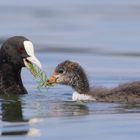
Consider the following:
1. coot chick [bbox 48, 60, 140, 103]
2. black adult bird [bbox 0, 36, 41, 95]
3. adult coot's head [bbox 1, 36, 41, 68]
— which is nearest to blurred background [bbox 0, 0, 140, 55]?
black adult bird [bbox 0, 36, 41, 95]

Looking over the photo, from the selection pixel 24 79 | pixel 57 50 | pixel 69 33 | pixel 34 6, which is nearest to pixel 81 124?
pixel 24 79

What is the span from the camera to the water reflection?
15672mm

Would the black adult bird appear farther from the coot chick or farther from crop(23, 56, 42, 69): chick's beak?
the coot chick

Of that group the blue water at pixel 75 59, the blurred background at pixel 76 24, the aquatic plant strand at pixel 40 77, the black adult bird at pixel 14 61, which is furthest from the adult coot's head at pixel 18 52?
the blurred background at pixel 76 24

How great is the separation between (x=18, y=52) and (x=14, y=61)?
0.67 feet

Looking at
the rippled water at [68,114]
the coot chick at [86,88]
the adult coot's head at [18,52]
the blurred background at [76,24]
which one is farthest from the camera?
the blurred background at [76,24]

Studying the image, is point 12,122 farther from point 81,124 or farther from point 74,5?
point 74,5

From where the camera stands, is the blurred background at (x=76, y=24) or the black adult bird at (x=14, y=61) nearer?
the black adult bird at (x=14, y=61)

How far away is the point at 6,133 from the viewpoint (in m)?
15.5

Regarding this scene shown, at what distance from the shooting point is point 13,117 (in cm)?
1708

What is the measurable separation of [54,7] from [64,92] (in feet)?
33.9

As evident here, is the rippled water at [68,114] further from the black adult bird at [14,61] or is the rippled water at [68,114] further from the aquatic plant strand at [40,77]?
the black adult bird at [14,61]

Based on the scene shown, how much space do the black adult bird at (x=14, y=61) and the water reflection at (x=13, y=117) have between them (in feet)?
1.65

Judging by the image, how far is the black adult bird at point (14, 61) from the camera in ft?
63.9
